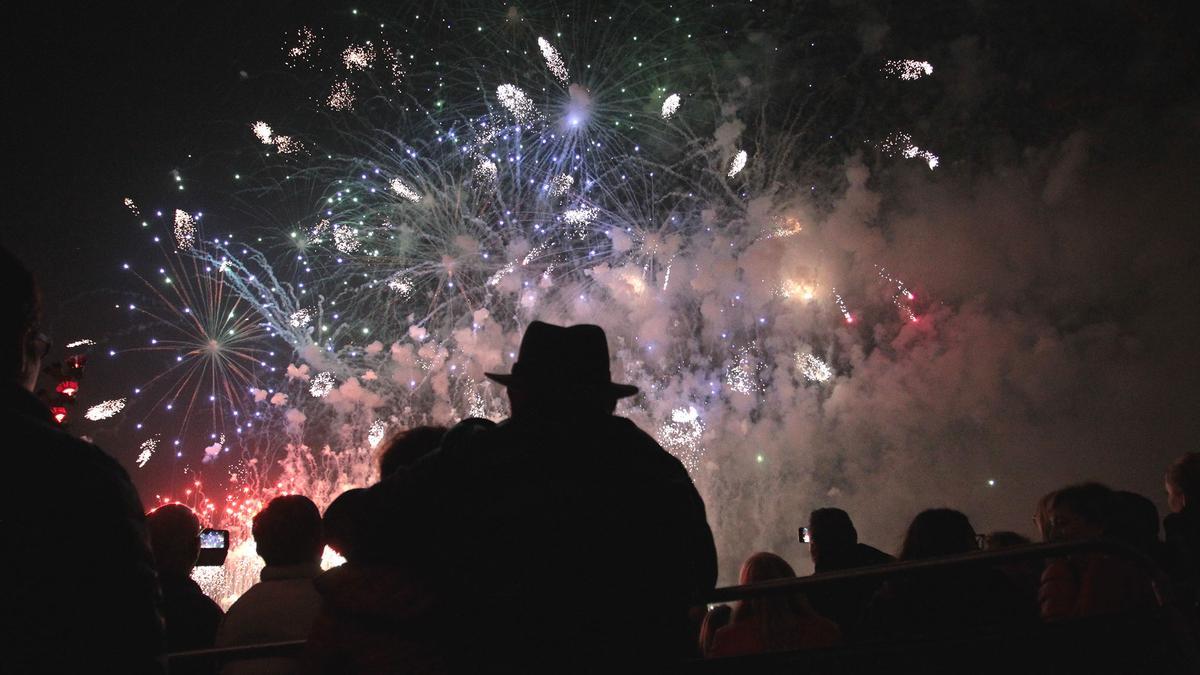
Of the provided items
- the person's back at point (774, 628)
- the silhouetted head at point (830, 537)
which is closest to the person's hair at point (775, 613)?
the person's back at point (774, 628)

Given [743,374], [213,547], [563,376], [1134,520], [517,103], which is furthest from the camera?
[743,374]

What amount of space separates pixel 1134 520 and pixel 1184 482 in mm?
760

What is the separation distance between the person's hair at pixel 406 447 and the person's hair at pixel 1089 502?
342cm

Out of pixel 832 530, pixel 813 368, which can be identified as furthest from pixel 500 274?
pixel 832 530

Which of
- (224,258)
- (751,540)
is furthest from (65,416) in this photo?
(751,540)

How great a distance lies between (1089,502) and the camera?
3.85 metres

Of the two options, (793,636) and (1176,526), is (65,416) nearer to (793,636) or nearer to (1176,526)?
(793,636)

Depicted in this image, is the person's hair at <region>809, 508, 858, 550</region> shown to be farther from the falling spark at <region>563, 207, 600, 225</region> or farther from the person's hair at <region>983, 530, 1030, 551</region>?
the falling spark at <region>563, 207, 600, 225</region>

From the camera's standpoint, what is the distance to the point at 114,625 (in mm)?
1305

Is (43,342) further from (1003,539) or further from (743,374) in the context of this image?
(743,374)

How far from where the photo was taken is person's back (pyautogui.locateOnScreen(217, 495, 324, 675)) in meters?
2.97

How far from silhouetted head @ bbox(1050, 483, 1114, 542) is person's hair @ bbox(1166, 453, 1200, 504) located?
679mm

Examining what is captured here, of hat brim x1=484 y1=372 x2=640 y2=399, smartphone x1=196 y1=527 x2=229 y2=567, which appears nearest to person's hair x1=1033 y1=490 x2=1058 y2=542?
hat brim x1=484 y1=372 x2=640 y2=399

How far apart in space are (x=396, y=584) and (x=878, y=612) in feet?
7.10
